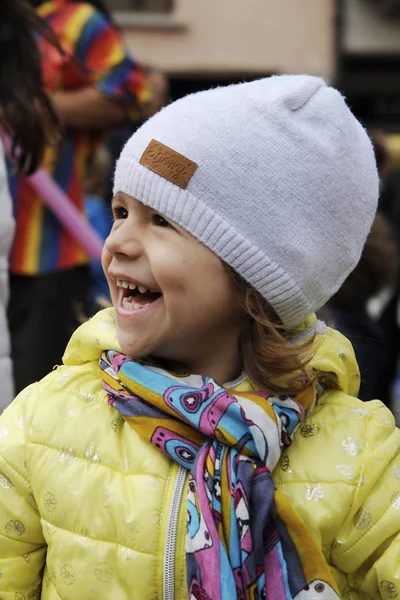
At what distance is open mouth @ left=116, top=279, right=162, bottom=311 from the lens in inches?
65.2

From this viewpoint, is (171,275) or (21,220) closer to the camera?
(171,275)

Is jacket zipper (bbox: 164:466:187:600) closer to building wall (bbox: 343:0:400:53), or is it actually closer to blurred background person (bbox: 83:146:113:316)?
blurred background person (bbox: 83:146:113:316)

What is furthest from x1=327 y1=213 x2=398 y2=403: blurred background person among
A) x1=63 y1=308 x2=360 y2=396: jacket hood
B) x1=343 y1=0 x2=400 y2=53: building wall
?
x1=343 y1=0 x2=400 y2=53: building wall

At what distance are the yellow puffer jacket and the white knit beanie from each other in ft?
0.90

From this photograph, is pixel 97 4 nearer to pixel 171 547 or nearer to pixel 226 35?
pixel 171 547

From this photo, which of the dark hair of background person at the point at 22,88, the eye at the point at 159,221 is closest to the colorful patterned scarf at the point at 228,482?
the eye at the point at 159,221

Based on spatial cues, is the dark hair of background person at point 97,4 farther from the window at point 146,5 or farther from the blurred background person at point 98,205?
the window at point 146,5

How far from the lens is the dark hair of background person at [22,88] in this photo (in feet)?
8.59

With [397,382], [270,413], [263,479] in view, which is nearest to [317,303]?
[270,413]

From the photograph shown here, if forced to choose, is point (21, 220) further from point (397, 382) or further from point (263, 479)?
point (397, 382)

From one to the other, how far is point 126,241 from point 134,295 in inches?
4.0

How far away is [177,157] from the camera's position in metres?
1.66

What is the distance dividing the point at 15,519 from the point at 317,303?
66cm

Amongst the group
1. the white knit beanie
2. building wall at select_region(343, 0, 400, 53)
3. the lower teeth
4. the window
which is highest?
the white knit beanie
